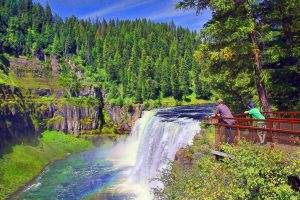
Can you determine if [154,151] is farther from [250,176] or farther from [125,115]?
[125,115]

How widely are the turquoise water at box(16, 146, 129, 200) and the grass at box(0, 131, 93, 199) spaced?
1.73 m

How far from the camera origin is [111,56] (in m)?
146

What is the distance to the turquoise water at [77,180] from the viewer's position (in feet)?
130

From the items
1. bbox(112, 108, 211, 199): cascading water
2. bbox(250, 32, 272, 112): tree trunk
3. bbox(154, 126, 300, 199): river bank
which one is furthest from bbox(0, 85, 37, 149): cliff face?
bbox(154, 126, 300, 199): river bank

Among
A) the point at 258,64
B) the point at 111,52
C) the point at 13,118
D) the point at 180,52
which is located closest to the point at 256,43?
the point at 258,64

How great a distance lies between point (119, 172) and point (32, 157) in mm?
16842

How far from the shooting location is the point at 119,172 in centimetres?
4809

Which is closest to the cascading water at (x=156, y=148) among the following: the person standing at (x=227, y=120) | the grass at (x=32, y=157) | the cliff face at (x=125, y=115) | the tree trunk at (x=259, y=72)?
the grass at (x=32, y=157)

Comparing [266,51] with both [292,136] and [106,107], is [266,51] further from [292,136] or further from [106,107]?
[106,107]

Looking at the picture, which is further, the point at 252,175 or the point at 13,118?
the point at 13,118

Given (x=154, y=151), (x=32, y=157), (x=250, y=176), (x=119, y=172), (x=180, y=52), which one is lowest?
(x=119, y=172)

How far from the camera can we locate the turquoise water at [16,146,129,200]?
3966 centimetres

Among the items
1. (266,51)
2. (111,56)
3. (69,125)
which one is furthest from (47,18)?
(266,51)

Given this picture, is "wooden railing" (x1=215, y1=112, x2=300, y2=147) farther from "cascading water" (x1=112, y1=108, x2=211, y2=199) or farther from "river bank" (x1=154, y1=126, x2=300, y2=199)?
"cascading water" (x1=112, y1=108, x2=211, y2=199)
